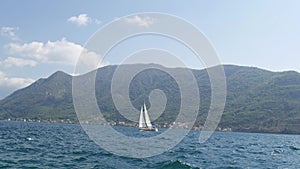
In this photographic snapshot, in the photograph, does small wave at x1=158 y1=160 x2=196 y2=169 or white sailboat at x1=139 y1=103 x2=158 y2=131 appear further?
white sailboat at x1=139 y1=103 x2=158 y2=131

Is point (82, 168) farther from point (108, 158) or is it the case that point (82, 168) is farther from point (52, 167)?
point (108, 158)

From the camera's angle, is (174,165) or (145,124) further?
(145,124)

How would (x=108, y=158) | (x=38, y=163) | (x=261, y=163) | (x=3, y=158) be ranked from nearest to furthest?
(x=38, y=163) → (x=3, y=158) → (x=108, y=158) → (x=261, y=163)

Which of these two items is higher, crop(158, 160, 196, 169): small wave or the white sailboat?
the white sailboat

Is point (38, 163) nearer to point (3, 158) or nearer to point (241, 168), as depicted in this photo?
point (3, 158)

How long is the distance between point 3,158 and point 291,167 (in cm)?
3001

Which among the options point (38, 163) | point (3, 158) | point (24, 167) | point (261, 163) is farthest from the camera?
point (261, 163)

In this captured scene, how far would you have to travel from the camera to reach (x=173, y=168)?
3369 cm

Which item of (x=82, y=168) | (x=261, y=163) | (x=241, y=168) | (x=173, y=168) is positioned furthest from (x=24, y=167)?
(x=261, y=163)

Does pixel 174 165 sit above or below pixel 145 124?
below

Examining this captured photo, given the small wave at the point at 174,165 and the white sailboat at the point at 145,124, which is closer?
the small wave at the point at 174,165

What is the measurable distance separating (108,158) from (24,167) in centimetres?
997

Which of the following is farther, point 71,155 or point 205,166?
point 71,155

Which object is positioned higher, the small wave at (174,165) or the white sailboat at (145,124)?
the white sailboat at (145,124)
